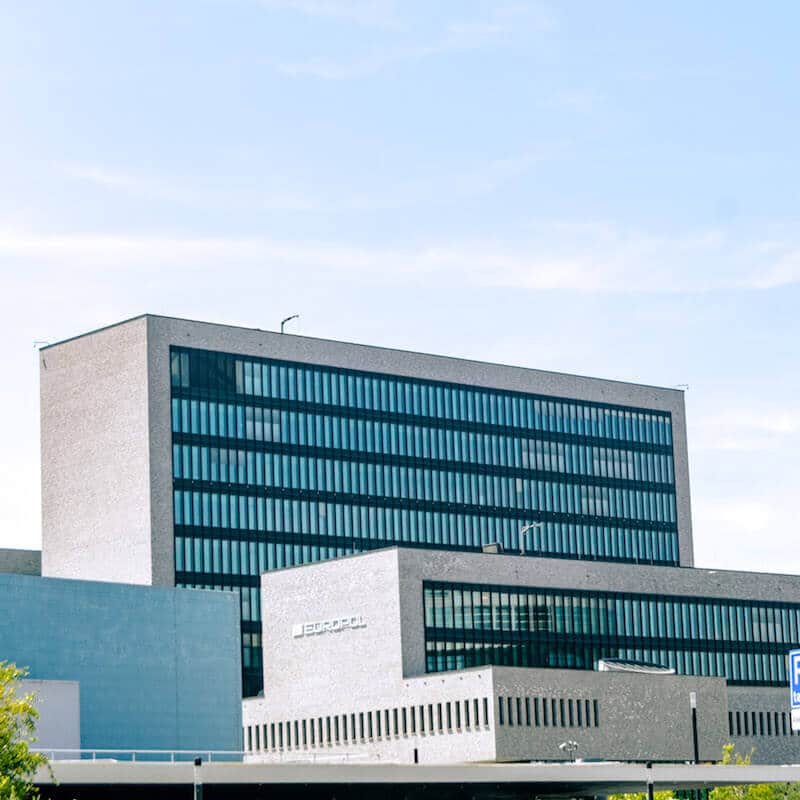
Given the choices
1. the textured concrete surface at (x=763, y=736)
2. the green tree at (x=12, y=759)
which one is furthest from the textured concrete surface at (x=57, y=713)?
the textured concrete surface at (x=763, y=736)

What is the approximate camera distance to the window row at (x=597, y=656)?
122 meters

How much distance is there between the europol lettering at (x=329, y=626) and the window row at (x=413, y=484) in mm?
20287

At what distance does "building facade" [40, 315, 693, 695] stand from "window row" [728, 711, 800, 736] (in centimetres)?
2672

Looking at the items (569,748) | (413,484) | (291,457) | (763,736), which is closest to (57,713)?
(569,748)

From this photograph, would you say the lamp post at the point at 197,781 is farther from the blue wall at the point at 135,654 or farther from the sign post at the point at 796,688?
the sign post at the point at 796,688

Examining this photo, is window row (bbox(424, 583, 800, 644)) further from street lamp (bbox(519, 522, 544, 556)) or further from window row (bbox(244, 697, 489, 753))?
street lamp (bbox(519, 522, 544, 556))

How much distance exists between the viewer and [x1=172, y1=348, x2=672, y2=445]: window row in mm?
143875

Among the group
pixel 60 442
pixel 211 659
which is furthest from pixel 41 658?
pixel 60 442

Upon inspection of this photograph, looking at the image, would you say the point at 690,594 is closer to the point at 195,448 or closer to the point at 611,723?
the point at 611,723

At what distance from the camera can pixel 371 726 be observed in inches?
4722

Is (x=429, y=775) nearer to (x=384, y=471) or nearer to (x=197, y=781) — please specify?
(x=197, y=781)

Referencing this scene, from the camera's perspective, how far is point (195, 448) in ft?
466

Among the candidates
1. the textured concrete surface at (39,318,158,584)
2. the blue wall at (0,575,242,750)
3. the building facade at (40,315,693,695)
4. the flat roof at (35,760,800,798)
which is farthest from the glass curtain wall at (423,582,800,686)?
the textured concrete surface at (39,318,158,584)

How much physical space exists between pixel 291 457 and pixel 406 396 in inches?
457
